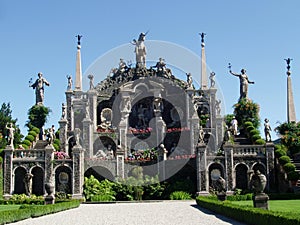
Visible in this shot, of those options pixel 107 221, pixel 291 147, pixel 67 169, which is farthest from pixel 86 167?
pixel 107 221

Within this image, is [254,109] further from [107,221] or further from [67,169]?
[107,221]

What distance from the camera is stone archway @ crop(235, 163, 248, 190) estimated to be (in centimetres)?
3919

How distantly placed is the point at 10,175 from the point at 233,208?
78.2 feet

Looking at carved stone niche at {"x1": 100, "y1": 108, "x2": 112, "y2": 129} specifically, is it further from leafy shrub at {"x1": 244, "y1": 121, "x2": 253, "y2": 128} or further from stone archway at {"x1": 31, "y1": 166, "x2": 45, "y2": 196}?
leafy shrub at {"x1": 244, "y1": 121, "x2": 253, "y2": 128}

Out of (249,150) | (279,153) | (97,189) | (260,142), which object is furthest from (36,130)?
(279,153)

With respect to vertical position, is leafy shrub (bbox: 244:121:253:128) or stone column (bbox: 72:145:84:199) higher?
leafy shrub (bbox: 244:121:253:128)

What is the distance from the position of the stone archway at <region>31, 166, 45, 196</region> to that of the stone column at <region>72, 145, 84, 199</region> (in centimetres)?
296

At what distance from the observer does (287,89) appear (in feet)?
174

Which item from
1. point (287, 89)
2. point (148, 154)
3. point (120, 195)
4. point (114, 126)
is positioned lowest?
point (120, 195)

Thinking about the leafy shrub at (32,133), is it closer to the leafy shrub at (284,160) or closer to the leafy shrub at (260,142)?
the leafy shrub at (260,142)

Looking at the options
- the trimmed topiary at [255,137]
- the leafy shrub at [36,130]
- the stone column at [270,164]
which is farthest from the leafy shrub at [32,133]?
the stone column at [270,164]

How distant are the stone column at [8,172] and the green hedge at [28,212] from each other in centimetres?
1110

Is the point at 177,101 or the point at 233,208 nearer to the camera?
the point at 233,208

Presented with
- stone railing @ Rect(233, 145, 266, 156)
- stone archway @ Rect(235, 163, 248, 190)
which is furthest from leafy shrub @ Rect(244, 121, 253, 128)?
stone archway @ Rect(235, 163, 248, 190)
